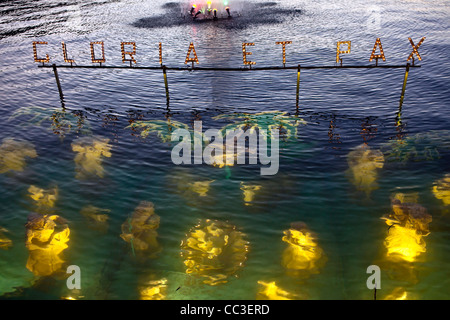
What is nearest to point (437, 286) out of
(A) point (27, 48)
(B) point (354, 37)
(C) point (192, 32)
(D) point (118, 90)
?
(D) point (118, 90)

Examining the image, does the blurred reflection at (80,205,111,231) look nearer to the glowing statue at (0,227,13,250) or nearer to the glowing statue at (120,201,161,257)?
the glowing statue at (120,201,161,257)

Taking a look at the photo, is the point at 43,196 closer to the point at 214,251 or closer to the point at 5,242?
the point at 5,242

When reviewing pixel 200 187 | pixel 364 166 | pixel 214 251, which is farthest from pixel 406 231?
pixel 200 187

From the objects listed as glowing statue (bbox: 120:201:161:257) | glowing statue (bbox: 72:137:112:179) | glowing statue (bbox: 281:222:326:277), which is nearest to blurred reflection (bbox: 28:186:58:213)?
glowing statue (bbox: 72:137:112:179)

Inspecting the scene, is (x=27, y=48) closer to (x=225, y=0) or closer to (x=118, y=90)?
(x=118, y=90)

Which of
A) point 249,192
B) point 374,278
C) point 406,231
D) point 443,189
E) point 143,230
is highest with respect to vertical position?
point 443,189

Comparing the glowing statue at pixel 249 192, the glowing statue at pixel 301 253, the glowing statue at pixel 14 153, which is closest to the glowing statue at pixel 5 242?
the glowing statue at pixel 14 153
